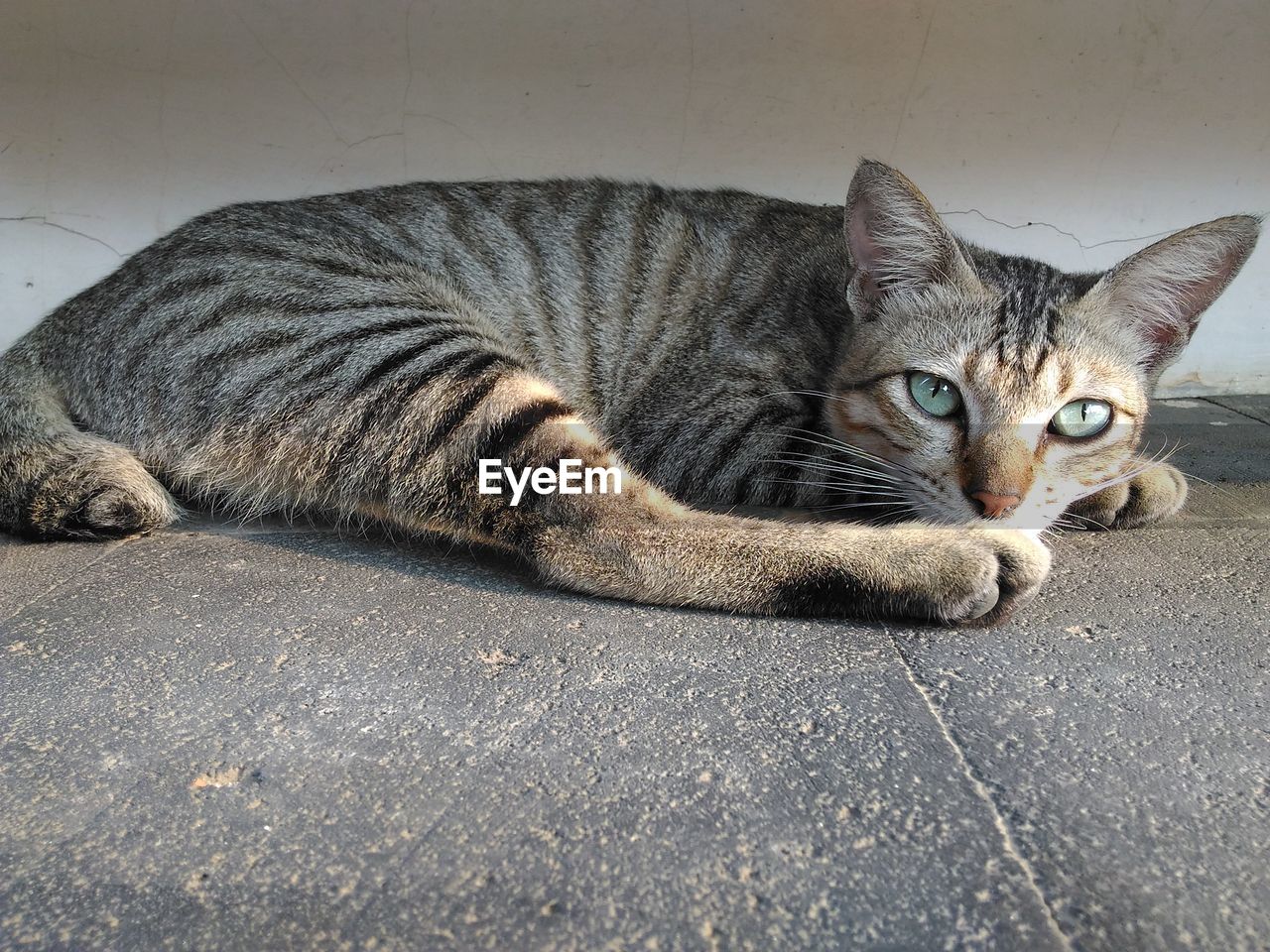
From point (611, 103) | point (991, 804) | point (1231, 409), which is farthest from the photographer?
point (1231, 409)

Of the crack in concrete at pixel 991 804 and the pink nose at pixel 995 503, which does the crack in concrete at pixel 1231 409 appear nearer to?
the pink nose at pixel 995 503

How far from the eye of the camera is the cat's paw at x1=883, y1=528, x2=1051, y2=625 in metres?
1.63

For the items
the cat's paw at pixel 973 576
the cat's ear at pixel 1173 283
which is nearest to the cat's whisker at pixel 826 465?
the cat's paw at pixel 973 576

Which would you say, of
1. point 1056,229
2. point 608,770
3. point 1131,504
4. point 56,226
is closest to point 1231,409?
point 1056,229

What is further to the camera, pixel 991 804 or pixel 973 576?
pixel 973 576

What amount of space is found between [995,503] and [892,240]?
0.72 m

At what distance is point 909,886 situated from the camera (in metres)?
1.06

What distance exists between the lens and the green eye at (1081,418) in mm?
1967

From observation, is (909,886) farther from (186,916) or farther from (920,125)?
(920,125)

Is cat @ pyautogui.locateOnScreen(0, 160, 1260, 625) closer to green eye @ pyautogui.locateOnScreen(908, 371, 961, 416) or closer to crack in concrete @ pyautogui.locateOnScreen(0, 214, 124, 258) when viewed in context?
green eye @ pyautogui.locateOnScreen(908, 371, 961, 416)

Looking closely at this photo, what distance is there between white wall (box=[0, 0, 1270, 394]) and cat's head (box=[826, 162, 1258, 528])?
1367mm

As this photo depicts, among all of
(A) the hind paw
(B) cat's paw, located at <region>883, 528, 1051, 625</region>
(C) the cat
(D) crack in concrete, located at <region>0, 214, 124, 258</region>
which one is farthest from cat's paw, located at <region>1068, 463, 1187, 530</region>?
(D) crack in concrete, located at <region>0, 214, 124, 258</region>

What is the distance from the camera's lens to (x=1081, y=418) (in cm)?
199

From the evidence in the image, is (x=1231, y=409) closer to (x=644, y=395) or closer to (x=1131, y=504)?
(x=1131, y=504)
